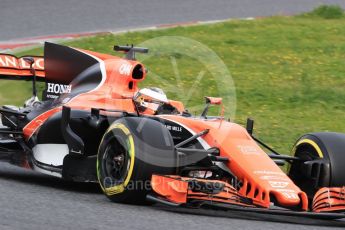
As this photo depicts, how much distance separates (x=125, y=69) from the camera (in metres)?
9.02

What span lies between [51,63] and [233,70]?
6.23 metres

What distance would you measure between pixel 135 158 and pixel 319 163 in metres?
1.67

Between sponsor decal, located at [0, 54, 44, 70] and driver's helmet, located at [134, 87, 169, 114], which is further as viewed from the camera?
sponsor decal, located at [0, 54, 44, 70]

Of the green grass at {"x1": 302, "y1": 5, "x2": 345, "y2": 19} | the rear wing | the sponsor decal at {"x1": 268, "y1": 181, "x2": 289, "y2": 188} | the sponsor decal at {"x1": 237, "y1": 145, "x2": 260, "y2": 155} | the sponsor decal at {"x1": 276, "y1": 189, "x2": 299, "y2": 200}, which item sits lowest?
the sponsor decal at {"x1": 276, "y1": 189, "x2": 299, "y2": 200}

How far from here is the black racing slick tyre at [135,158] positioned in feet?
24.2

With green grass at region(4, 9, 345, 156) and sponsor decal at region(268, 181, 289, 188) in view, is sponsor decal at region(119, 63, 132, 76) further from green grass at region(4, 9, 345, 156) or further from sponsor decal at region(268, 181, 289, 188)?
sponsor decal at region(268, 181, 289, 188)

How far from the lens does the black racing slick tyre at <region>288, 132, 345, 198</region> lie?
7.78 metres

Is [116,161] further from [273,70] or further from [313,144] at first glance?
[273,70]

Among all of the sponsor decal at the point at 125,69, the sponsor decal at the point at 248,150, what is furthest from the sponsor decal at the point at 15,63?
the sponsor decal at the point at 248,150

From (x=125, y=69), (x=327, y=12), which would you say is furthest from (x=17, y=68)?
(x=327, y=12)

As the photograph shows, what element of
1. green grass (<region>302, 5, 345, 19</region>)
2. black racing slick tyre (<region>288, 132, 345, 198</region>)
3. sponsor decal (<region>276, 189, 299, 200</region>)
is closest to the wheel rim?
sponsor decal (<region>276, 189, 299, 200</region>)

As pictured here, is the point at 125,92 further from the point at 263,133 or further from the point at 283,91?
the point at 283,91

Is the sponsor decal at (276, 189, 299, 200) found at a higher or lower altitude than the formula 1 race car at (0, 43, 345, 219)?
lower

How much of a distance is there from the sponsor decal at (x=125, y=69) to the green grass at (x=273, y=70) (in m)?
2.14
